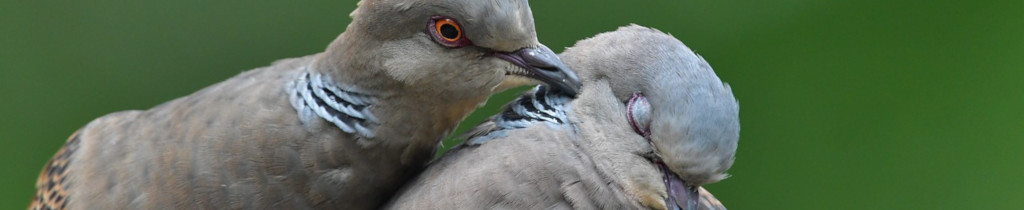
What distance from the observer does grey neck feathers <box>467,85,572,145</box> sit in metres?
1.87

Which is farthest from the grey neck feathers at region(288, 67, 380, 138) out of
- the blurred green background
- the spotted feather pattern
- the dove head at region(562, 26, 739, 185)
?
the blurred green background

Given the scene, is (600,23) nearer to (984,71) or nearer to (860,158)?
(860,158)

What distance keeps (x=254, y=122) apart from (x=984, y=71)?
2.31 metres

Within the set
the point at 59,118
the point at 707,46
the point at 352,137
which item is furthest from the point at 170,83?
the point at 352,137

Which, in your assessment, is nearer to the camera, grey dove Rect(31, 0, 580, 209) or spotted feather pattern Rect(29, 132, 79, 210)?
grey dove Rect(31, 0, 580, 209)

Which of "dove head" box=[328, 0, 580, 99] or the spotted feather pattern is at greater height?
"dove head" box=[328, 0, 580, 99]

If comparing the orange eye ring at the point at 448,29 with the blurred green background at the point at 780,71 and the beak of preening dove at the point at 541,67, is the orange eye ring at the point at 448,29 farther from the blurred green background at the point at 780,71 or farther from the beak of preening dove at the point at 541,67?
the blurred green background at the point at 780,71

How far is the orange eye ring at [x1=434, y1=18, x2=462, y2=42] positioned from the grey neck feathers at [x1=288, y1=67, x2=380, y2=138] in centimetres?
16

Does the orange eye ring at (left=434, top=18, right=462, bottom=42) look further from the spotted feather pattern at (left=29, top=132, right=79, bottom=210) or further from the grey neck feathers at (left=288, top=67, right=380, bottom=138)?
the spotted feather pattern at (left=29, top=132, right=79, bottom=210)

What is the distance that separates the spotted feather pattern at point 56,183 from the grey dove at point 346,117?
0.12 meters

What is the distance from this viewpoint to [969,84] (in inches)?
137

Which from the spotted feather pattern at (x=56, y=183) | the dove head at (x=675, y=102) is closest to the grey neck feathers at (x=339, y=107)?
the dove head at (x=675, y=102)

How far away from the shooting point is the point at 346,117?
1.87m

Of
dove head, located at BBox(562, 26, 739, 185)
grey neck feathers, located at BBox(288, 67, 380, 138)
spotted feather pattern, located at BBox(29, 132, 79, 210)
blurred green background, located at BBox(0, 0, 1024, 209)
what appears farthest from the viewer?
blurred green background, located at BBox(0, 0, 1024, 209)
